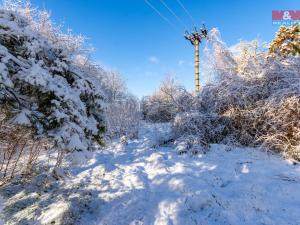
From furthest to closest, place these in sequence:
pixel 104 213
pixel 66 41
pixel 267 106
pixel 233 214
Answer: pixel 66 41, pixel 267 106, pixel 104 213, pixel 233 214

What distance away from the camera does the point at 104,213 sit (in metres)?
5.31

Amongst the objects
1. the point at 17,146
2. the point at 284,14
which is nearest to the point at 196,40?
the point at 284,14

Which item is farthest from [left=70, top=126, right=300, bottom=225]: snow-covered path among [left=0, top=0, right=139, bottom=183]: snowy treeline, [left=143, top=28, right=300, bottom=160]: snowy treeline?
[left=0, top=0, right=139, bottom=183]: snowy treeline

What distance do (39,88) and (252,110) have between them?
6.26m

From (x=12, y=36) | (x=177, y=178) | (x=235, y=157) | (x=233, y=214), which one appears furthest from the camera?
(x=235, y=157)

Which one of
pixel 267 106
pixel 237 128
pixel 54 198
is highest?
pixel 267 106

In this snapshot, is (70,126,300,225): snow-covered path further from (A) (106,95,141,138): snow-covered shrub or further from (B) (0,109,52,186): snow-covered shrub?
(A) (106,95,141,138): snow-covered shrub

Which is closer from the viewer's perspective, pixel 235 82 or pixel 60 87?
pixel 60 87

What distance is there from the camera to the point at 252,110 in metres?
7.45

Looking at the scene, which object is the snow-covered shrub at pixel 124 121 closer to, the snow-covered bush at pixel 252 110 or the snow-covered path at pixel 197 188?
the snow-covered bush at pixel 252 110

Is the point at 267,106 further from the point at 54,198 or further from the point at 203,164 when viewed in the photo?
the point at 54,198

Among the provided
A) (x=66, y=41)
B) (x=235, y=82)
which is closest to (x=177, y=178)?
(x=235, y=82)

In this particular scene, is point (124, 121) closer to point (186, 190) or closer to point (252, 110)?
point (252, 110)

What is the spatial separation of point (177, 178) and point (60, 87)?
11.7ft
